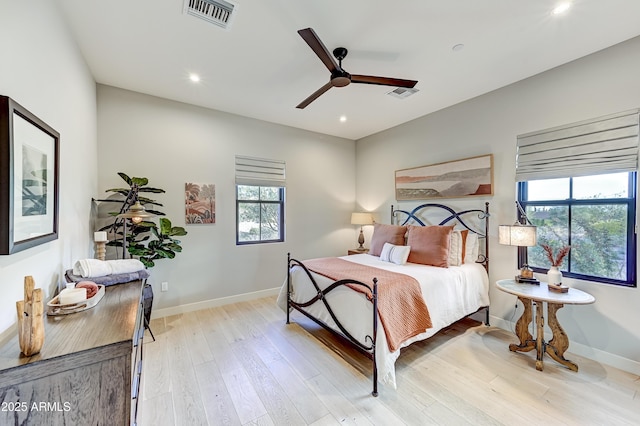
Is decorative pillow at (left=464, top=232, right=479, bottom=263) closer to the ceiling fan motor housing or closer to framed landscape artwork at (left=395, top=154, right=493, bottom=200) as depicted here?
framed landscape artwork at (left=395, top=154, right=493, bottom=200)

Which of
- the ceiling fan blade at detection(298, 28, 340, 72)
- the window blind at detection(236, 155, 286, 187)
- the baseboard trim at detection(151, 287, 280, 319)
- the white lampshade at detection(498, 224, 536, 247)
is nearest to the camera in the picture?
the ceiling fan blade at detection(298, 28, 340, 72)

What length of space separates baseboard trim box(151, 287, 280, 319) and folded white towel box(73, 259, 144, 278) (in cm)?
165

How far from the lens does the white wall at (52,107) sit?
1.23 m

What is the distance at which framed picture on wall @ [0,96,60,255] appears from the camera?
1.14 meters

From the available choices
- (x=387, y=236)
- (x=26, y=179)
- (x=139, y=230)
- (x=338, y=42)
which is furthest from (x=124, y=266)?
(x=387, y=236)

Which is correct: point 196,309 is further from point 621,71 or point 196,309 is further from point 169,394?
point 621,71

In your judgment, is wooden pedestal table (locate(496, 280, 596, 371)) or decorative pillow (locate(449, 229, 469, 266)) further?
decorative pillow (locate(449, 229, 469, 266))

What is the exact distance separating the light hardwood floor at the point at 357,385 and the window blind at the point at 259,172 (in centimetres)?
220

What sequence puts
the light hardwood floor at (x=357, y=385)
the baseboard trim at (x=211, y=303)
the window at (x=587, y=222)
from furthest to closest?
the baseboard trim at (x=211, y=303) < the window at (x=587, y=222) < the light hardwood floor at (x=357, y=385)

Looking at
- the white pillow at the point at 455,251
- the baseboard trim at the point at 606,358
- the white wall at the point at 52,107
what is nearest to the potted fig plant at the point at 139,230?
the white wall at the point at 52,107

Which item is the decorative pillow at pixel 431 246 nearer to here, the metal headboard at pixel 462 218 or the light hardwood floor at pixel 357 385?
the metal headboard at pixel 462 218

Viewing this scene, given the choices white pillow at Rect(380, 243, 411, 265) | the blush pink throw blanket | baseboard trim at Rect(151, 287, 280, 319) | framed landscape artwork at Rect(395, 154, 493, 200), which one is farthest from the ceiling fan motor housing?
baseboard trim at Rect(151, 287, 280, 319)

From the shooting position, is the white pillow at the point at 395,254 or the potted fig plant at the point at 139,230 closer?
the potted fig plant at the point at 139,230

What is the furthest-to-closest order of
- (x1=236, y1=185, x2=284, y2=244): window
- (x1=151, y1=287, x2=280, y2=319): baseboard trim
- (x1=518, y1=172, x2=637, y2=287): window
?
(x1=236, y1=185, x2=284, y2=244): window → (x1=151, y1=287, x2=280, y2=319): baseboard trim → (x1=518, y1=172, x2=637, y2=287): window
